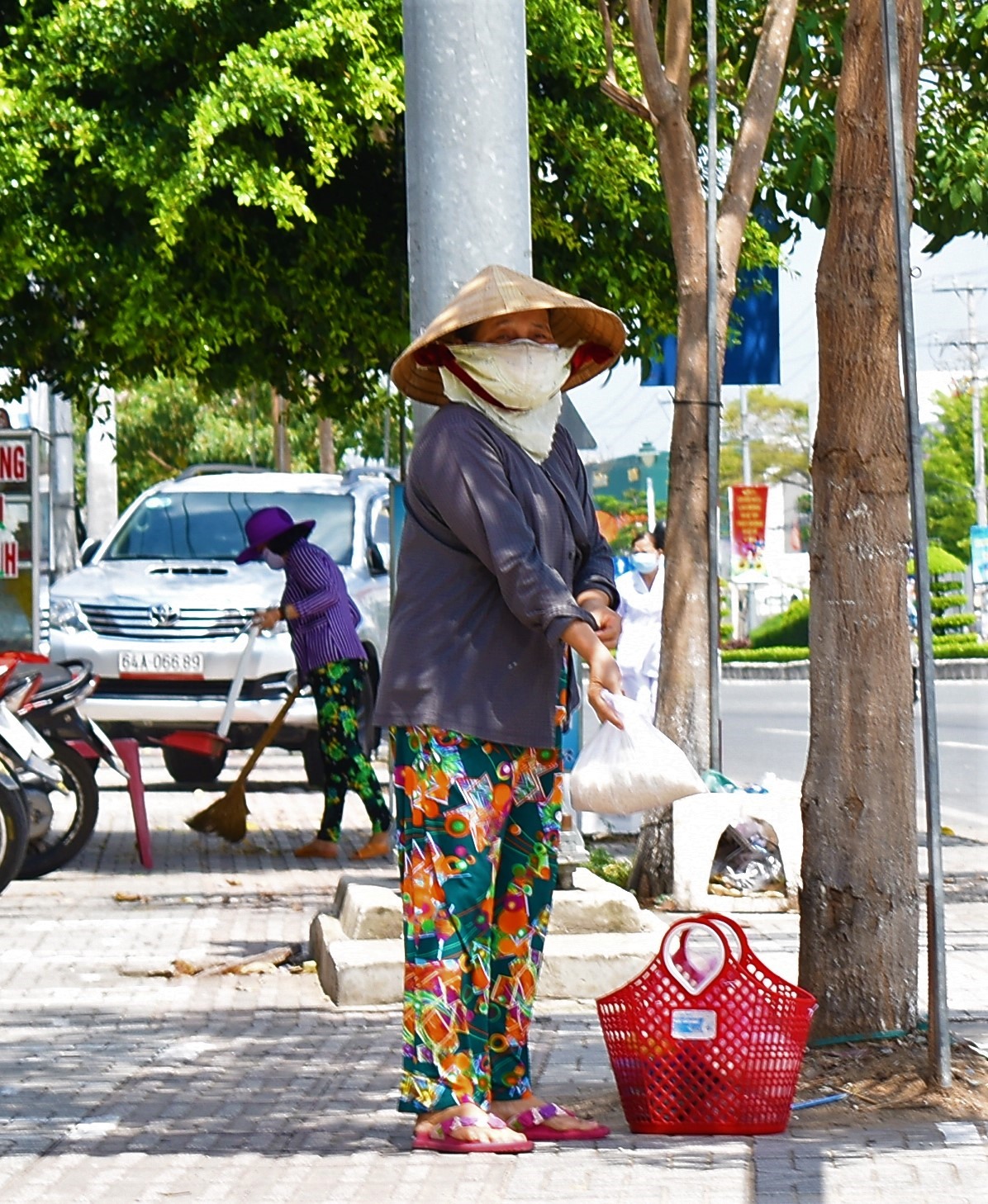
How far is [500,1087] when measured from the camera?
209 inches

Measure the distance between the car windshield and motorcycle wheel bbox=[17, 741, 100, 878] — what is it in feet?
14.5

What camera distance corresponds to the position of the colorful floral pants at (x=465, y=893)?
5.05 m

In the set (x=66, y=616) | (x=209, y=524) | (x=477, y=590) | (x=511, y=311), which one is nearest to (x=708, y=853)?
(x=477, y=590)

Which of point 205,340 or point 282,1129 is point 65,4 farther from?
point 282,1129

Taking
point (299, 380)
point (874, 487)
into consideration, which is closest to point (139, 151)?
point (299, 380)

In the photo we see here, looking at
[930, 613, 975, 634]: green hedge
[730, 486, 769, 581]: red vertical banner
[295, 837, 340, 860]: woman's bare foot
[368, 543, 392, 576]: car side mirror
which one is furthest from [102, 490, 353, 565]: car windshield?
[730, 486, 769, 581]: red vertical banner

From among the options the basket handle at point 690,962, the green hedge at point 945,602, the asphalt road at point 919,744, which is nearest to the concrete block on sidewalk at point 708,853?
the asphalt road at point 919,744

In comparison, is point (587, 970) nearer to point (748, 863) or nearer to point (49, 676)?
point (748, 863)

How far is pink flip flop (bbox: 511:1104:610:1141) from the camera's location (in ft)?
17.1

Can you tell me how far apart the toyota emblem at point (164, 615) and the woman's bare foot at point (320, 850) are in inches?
92.7

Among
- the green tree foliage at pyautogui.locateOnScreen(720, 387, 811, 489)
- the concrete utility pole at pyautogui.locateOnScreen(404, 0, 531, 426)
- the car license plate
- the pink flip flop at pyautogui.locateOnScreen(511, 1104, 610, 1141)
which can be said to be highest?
the green tree foliage at pyautogui.locateOnScreen(720, 387, 811, 489)

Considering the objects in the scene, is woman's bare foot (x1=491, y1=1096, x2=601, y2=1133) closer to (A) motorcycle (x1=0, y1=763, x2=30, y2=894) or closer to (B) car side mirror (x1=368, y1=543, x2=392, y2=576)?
(A) motorcycle (x1=0, y1=763, x2=30, y2=894)

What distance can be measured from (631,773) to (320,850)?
7533 mm

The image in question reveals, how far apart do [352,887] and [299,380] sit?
18.0ft
